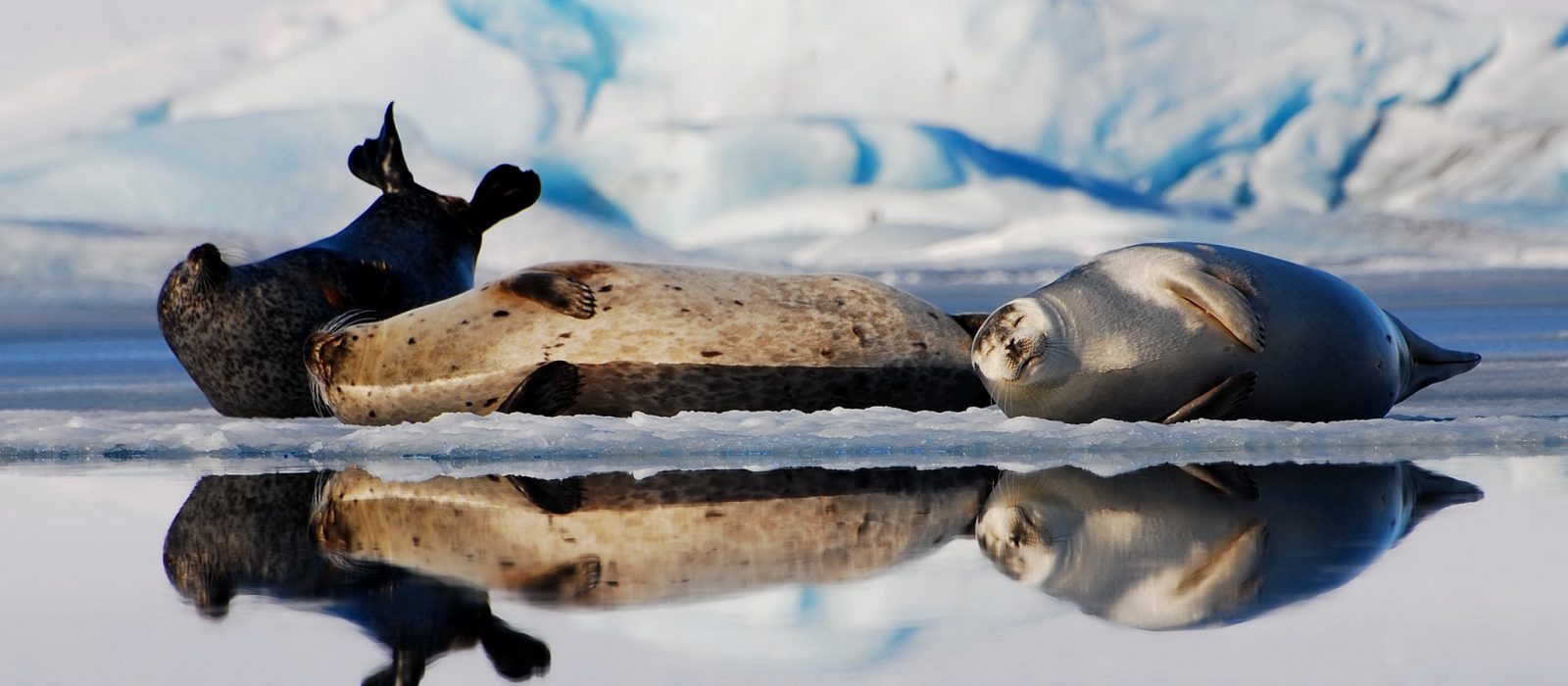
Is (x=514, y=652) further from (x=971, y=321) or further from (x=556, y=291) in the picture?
(x=971, y=321)

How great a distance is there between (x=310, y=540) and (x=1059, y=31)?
92.0 feet

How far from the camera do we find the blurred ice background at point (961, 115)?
2739 cm

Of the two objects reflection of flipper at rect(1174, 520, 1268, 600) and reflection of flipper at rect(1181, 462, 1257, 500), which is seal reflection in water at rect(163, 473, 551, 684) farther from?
reflection of flipper at rect(1181, 462, 1257, 500)

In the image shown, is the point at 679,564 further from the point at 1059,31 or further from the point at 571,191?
the point at 1059,31

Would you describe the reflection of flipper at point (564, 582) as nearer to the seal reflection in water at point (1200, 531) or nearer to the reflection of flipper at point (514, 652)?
the reflection of flipper at point (514, 652)

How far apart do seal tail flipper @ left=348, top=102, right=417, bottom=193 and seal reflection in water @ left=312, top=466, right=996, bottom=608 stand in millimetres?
2444

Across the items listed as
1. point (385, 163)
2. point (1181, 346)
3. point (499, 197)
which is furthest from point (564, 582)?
point (385, 163)

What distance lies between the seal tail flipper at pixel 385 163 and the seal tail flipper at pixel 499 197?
0.81 feet

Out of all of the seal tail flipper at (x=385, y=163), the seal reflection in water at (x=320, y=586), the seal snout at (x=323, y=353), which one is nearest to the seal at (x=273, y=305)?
the seal snout at (x=323, y=353)

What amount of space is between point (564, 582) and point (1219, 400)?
2.34 metres

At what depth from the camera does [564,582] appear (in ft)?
7.40

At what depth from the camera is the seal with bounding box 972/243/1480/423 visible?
4176 mm

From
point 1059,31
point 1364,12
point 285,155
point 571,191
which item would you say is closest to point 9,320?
point 285,155

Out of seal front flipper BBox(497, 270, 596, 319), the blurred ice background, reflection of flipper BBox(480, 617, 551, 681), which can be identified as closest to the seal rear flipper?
seal front flipper BBox(497, 270, 596, 319)
